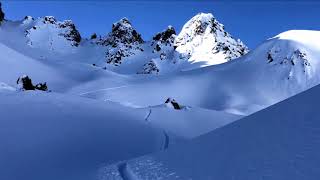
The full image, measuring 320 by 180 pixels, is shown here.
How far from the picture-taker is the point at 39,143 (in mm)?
10789

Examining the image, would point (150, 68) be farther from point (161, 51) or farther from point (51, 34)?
point (51, 34)

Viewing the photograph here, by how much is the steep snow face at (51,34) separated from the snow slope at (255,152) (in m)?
122

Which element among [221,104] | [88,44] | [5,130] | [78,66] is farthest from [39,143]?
[88,44]

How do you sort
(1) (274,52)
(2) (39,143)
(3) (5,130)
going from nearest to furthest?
(2) (39,143) → (3) (5,130) → (1) (274,52)

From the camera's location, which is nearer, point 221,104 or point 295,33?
point 221,104

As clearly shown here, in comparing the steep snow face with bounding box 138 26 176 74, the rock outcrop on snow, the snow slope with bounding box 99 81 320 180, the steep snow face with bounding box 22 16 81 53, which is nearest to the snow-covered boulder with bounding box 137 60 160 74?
the steep snow face with bounding box 138 26 176 74

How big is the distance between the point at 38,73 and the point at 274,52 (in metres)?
30.7

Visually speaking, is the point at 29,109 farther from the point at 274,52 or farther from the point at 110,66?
the point at 110,66

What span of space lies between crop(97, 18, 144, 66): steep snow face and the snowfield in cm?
7327

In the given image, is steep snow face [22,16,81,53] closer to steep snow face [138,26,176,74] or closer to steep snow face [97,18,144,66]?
steep snow face [97,18,144,66]

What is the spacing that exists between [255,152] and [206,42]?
118 meters

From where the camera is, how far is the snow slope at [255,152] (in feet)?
18.4

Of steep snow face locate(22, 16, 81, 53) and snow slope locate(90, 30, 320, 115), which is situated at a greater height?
steep snow face locate(22, 16, 81, 53)

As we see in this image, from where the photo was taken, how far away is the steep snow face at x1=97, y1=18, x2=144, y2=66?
13375 cm
